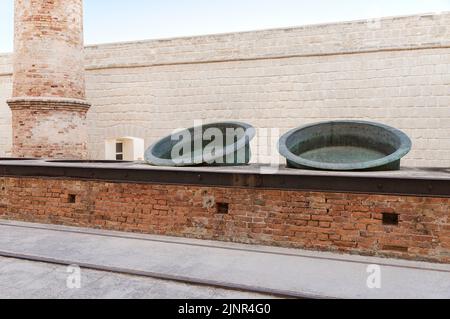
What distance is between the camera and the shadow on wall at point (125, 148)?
11.1m

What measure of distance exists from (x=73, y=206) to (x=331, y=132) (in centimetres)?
446

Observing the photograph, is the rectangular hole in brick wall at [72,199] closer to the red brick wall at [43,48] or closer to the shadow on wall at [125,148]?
the red brick wall at [43,48]

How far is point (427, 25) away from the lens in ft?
28.0

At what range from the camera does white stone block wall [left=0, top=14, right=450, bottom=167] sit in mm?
8586

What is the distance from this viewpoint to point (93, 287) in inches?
127

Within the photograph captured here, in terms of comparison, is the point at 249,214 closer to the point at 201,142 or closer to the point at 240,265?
the point at 240,265

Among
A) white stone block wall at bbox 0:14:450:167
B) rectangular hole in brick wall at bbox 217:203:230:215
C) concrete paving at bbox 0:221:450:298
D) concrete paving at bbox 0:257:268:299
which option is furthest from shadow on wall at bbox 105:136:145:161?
concrete paving at bbox 0:257:268:299

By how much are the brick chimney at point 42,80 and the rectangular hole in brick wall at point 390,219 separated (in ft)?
23.4

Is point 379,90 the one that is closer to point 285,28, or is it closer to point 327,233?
point 285,28

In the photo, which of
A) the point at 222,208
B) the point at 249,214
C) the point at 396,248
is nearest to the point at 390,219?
the point at 396,248

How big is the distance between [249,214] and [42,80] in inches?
249

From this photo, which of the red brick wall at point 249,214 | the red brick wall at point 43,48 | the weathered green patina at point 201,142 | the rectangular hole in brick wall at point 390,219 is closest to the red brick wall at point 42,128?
the red brick wall at point 43,48

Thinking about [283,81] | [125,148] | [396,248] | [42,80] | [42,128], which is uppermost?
[283,81]
